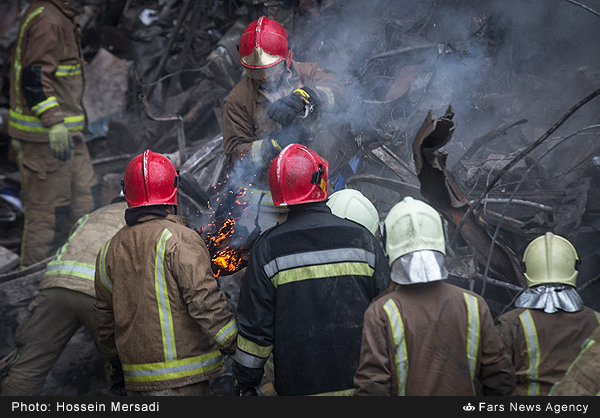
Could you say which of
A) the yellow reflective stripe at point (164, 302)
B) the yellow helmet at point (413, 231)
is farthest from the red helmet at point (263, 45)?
the yellow helmet at point (413, 231)

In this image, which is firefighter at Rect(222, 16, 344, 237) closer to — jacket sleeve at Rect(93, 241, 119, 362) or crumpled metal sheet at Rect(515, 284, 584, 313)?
jacket sleeve at Rect(93, 241, 119, 362)

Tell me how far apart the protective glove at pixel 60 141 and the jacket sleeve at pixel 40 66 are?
8cm

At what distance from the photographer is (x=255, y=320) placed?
2814mm

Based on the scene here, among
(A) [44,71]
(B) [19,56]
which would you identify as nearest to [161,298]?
(A) [44,71]

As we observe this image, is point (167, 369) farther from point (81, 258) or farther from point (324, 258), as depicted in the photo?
point (81, 258)

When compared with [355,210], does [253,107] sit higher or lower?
higher

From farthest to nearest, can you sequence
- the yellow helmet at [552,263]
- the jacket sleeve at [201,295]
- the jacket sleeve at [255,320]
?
the jacket sleeve at [201,295]
the jacket sleeve at [255,320]
the yellow helmet at [552,263]

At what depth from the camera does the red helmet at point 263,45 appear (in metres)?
4.05

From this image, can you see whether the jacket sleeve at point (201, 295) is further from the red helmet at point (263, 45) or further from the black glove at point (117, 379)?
the red helmet at point (263, 45)

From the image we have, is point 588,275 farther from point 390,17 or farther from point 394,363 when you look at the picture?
point 390,17

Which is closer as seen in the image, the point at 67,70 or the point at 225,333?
the point at 225,333

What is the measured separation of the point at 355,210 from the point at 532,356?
1524mm

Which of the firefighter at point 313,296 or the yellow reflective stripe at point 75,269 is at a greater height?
the firefighter at point 313,296

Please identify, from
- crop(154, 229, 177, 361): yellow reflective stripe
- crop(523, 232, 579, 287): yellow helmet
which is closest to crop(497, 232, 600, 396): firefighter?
crop(523, 232, 579, 287): yellow helmet
